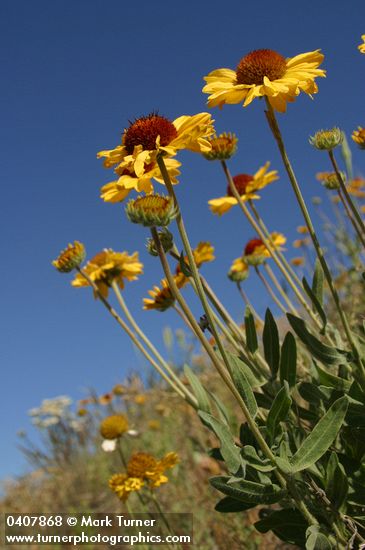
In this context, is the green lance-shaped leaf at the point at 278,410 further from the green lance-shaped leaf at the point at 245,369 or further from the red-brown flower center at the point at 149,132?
the red-brown flower center at the point at 149,132

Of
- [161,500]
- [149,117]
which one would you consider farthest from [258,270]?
[161,500]

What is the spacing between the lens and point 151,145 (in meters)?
1.37

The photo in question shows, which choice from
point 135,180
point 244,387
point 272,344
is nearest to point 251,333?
point 272,344

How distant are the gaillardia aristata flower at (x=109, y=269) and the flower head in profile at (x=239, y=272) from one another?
1.63 ft

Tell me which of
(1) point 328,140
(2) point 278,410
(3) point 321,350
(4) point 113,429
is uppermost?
(1) point 328,140

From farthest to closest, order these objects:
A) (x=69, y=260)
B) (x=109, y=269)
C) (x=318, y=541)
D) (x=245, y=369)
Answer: (x=109, y=269) < (x=69, y=260) < (x=245, y=369) < (x=318, y=541)

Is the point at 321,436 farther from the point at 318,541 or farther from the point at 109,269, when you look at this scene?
the point at 109,269

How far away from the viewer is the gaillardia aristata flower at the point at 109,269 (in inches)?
94.7

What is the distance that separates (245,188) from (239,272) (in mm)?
416

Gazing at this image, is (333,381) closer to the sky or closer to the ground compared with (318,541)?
closer to the sky

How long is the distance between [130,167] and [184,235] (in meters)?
0.34

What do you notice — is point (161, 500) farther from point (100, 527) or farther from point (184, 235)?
point (184, 235)

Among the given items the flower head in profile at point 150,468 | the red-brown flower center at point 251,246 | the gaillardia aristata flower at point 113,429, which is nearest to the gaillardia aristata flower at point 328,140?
the red-brown flower center at point 251,246

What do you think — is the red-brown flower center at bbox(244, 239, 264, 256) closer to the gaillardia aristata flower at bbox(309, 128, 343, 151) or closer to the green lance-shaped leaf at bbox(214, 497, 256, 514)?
the gaillardia aristata flower at bbox(309, 128, 343, 151)
